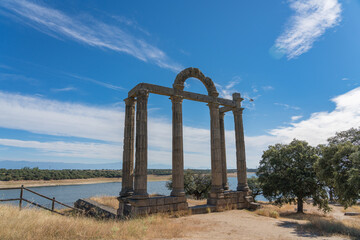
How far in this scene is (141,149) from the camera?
15.1 metres

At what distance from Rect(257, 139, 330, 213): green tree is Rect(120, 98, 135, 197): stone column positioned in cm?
1381

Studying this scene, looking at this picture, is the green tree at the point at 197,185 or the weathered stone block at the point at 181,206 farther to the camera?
the green tree at the point at 197,185

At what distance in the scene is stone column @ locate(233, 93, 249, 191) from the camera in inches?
789

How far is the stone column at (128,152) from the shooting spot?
56.5 feet

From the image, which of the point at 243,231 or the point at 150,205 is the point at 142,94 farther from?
the point at 243,231

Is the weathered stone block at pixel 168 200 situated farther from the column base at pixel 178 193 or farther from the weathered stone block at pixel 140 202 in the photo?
the weathered stone block at pixel 140 202

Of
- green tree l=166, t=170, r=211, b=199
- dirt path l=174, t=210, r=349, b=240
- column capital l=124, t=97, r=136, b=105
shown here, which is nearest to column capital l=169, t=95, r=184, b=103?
column capital l=124, t=97, r=136, b=105

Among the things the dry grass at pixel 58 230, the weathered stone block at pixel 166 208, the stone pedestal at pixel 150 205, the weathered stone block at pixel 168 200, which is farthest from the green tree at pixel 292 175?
the dry grass at pixel 58 230

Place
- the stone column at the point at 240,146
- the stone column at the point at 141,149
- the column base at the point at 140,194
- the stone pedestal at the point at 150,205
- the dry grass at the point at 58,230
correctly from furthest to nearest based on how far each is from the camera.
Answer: the stone column at the point at 240,146 → the stone column at the point at 141,149 → the column base at the point at 140,194 → the stone pedestal at the point at 150,205 → the dry grass at the point at 58,230

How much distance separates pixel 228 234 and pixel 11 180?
82.5 meters

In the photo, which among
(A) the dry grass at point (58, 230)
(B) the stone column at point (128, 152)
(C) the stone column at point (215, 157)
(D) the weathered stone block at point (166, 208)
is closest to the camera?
(A) the dry grass at point (58, 230)

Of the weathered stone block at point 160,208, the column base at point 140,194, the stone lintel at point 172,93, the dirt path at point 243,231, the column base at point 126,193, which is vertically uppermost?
the stone lintel at point 172,93

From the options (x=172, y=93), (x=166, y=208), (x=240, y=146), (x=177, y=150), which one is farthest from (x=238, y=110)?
(x=166, y=208)

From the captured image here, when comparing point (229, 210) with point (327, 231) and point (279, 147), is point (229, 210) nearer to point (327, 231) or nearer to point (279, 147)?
point (327, 231)
